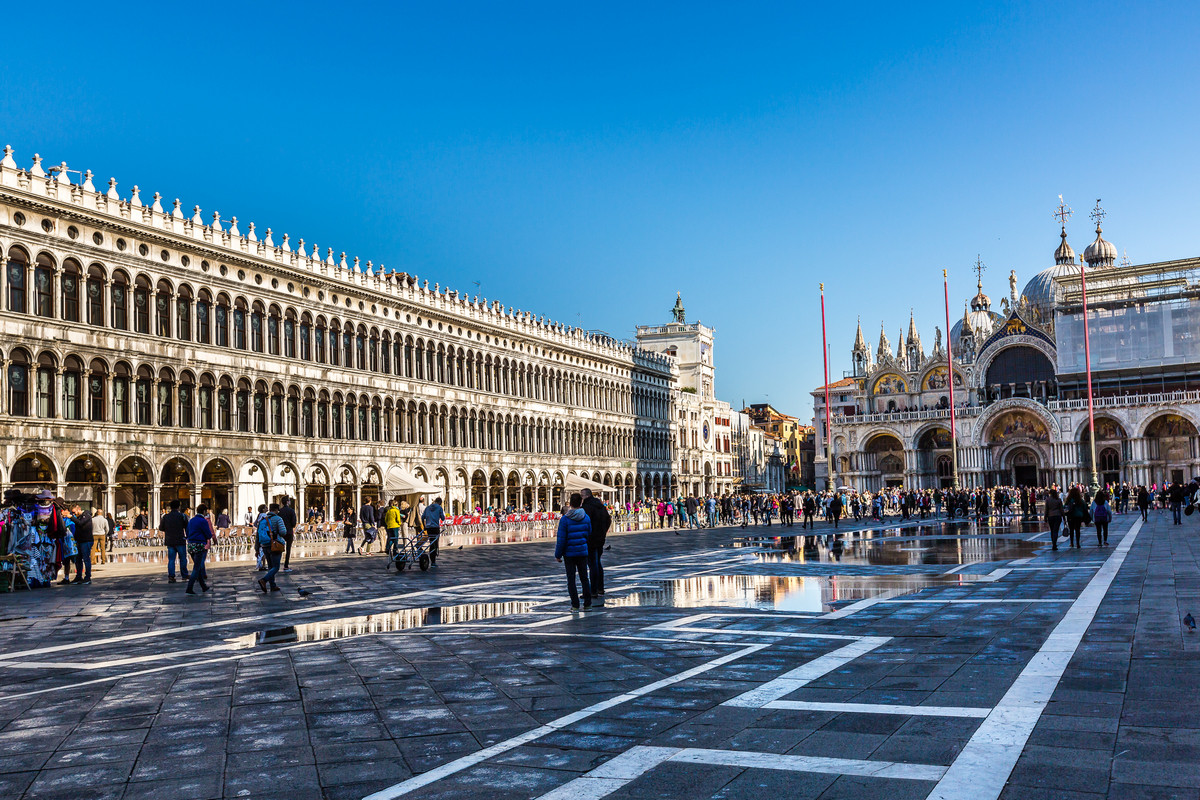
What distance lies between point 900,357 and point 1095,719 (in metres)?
98.3

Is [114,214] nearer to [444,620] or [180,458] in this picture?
[180,458]

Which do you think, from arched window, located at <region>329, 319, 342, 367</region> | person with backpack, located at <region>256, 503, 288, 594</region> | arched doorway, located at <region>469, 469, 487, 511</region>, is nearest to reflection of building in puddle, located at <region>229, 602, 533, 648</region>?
person with backpack, located at <region>256, 503, 288, 594</region>

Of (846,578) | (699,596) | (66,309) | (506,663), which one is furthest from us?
(66,309)

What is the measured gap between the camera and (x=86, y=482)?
3441 centimetres

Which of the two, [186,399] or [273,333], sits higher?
[273,333]

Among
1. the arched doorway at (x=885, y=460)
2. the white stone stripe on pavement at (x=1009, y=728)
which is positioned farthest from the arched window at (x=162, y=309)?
the arched doorway at (x=885, y=460)

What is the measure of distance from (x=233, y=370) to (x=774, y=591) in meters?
31.5

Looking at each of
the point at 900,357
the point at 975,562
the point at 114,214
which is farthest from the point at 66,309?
the point at 900,357

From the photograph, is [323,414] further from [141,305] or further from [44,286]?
[44,286]

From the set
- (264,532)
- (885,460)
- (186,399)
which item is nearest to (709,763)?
(264,532)

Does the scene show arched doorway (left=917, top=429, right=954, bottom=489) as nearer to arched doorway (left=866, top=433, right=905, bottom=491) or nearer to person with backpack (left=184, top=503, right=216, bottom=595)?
arched doorway (left=866, top=433, right=905, bottom=491)

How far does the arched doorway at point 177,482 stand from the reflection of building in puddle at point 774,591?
26703mm

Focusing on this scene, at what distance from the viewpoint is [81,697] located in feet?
25.8

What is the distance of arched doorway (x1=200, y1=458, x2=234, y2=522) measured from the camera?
129ft
